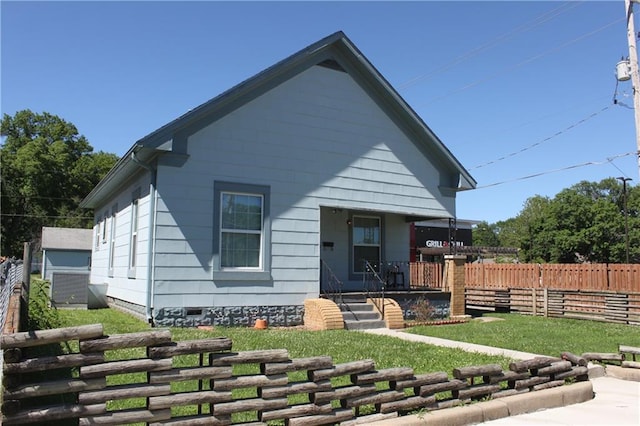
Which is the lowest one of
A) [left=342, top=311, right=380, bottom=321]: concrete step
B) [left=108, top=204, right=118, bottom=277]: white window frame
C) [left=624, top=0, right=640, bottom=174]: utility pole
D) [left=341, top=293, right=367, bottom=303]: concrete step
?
[left=342, top=311, right=380, bottom=321]: concrete step

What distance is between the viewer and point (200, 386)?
502 centimetres

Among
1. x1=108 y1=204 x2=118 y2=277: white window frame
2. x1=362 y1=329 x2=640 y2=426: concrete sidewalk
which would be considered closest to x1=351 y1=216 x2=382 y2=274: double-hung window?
x1=108 y1=204 x2=118 y2=277: white window frame

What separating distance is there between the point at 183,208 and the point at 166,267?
139 cm

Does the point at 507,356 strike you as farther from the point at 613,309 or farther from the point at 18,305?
the point at 613,309

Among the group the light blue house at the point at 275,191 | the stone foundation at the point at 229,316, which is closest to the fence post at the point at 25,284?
the light blue house at the point at 275,191

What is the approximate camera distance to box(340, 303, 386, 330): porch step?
43.5 feet

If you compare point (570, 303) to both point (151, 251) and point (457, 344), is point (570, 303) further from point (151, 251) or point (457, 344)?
point (151, 251)

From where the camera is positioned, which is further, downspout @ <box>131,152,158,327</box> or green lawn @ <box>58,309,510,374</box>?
downspout @ <box>131,152,158,327</box>

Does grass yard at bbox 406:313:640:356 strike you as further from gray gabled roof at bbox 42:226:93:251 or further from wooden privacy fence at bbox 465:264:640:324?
gray gabled roof at bbox 42:226:93:251

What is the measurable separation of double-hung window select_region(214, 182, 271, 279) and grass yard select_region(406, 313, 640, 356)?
170 inches

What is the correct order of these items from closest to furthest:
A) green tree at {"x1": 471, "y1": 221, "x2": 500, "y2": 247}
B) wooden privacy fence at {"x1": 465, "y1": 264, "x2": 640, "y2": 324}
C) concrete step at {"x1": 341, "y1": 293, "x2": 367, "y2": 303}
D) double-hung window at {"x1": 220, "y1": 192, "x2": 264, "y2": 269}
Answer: double-hung window at {"x1": 220, "y1": 192, "x2": 264, "y2": 269} → concrete step at {"x1": 341, "y1": 293, "x2": 367, "y2": 303} → wooden privacy fence at {"x1": 465, "y1": 264, "x2": 640, "y2": 324} → green tree at {"x1": 471, "y1": 221, "x2": 500, "y2": 247}

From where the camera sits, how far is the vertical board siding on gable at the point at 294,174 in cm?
1207

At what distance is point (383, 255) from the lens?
16.6 meters

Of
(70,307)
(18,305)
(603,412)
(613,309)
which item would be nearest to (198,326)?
(18,305)
